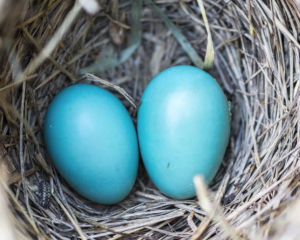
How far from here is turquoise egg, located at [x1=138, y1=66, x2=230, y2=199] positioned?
4.01ft

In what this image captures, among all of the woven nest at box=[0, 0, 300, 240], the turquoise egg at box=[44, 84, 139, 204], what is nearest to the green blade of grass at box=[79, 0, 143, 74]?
the woven nest at box=[0, 0, 300, 240]

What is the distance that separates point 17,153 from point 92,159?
26 cm

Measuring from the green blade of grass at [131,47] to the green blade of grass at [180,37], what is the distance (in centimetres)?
6

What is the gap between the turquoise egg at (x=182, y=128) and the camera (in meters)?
1.22

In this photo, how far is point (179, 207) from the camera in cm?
138

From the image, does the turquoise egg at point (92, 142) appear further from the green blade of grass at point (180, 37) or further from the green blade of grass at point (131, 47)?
the green blade of grass at point (180, 37)

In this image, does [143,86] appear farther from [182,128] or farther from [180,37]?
[182,128]

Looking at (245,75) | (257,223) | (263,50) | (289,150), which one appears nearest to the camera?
(257,223)

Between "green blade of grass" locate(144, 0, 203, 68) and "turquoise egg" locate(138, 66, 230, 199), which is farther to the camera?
"green blade of grass" locate(144, 0, 203, 68)

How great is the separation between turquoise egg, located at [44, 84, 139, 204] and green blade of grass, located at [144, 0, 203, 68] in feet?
1.35

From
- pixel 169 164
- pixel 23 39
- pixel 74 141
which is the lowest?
pixel 169 164

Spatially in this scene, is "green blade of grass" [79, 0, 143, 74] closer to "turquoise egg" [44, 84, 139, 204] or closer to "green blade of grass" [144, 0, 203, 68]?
"green blade of grass" [144, 0, 203, 68]

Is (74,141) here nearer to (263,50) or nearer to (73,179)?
(73,179)

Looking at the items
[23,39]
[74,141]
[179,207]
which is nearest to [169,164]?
[179,207]
